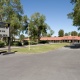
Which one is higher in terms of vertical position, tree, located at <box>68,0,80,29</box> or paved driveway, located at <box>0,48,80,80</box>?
tree, located at <box>68,0,80,29</box>

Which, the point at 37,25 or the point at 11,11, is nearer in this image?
the point at 11,11

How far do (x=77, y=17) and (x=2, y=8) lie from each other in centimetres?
2080

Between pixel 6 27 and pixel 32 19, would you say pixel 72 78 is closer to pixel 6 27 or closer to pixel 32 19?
pixel 6 27

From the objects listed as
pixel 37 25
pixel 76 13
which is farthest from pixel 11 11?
pixel 37 25

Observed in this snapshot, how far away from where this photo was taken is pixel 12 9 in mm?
56531

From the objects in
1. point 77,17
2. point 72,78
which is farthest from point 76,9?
point 72,78

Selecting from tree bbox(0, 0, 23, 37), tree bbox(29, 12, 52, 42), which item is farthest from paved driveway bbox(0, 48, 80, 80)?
tree bbox(29, 12, 52, 42)

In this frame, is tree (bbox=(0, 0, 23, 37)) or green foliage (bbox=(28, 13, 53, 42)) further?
green foliage (bbox=(28, 13, 53, 42))

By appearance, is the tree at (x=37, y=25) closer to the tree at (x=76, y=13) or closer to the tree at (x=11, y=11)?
the tree at (x=11, y=11)

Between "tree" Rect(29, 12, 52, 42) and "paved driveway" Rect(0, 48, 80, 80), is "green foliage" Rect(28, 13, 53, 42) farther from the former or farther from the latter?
"paved driveway" Rect(0, 48, 80, 80)

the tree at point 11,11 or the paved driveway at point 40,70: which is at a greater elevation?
the tree at point 11,11

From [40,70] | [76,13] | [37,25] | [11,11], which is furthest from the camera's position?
[37,25]

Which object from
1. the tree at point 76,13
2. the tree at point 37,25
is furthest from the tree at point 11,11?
the tree at point 37,25

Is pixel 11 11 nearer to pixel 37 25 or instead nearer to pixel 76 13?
pixel 76 13
